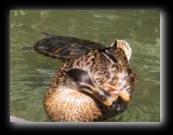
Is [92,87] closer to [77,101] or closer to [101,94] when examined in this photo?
[101,94]

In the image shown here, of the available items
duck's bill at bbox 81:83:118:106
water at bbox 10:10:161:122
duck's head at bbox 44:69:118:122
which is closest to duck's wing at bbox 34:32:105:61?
water at bbox 10:10:161:122

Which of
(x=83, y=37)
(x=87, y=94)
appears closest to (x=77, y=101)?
(x=87, y=94)

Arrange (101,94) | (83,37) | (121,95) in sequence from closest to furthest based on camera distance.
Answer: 1. (101,94)
2. (121,95)
3. (83,37)

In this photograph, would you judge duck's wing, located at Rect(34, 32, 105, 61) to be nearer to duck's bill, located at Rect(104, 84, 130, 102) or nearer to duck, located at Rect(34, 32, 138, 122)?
duck, located at Rect(34, 32, 138, 122)

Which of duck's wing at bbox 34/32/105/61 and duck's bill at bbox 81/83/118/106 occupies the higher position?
duck's wing at bbox 34/32/105/61

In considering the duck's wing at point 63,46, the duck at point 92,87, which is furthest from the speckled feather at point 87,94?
the duck's wing at point 63,46

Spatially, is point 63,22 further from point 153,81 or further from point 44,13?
point 153,81
